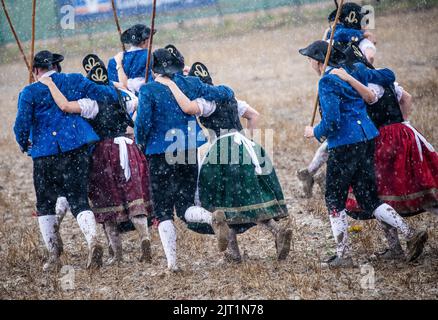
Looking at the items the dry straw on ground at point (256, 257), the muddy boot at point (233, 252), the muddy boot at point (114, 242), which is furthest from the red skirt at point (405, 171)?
the muddy boot at point (114, 242)

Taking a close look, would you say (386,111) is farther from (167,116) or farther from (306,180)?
(306,180)

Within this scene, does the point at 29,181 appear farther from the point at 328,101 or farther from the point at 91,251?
the point at 328,101

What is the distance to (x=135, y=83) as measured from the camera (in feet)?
24.6

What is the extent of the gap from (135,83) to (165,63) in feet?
5.43

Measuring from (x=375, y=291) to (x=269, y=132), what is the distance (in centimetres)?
658

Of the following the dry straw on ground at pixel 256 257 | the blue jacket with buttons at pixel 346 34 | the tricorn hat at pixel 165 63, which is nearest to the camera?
the dry straw on ground at pixel 256 257

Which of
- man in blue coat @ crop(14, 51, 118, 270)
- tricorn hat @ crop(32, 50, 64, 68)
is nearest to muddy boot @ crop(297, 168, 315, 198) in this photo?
man in blue coat @ crop(14, 51, 118, 270)

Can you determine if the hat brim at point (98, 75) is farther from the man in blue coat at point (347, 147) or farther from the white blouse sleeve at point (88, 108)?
the man in blue coat at point (347, 147)

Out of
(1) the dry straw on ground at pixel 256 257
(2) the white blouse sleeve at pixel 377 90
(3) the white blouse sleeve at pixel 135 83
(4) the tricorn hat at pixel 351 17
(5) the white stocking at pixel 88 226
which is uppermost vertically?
(4) the tricorn hat at pixel 351 17

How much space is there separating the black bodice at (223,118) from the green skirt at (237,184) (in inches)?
3.7

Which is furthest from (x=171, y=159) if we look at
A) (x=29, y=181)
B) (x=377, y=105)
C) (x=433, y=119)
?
(x=433, y=119)

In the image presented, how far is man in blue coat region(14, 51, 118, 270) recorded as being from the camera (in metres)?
6.18

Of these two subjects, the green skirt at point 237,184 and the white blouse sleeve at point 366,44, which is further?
the white blouse sleeve at point 366,44

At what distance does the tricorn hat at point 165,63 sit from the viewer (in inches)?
233
